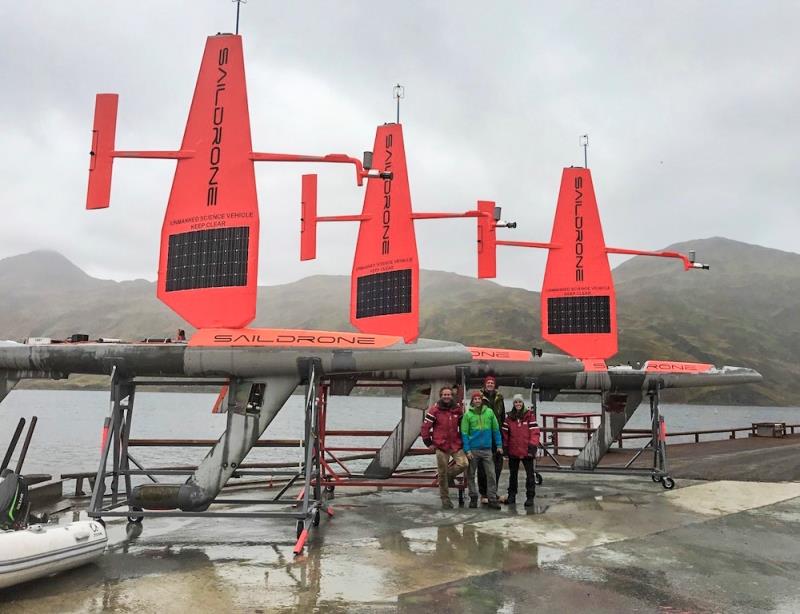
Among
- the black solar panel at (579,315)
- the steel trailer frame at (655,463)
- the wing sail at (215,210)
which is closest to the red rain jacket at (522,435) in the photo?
the steel trailer frame at (655,463)

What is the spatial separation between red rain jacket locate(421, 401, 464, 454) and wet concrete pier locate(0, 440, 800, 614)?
1204 millimetres

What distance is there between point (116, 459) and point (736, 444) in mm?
22867

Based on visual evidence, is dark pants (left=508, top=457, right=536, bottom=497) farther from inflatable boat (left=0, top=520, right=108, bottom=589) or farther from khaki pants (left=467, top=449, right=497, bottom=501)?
inflatable boat (left=0, top=520, right=108, bottom=589)

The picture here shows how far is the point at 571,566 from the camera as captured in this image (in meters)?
7.21

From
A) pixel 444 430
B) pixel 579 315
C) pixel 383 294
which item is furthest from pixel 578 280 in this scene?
pixel 444 430

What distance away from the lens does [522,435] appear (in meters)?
11.5

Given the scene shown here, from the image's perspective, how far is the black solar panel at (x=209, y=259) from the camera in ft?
30.4

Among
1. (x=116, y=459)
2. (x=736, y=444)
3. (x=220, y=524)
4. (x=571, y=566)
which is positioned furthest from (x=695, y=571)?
(x=736, y=444)

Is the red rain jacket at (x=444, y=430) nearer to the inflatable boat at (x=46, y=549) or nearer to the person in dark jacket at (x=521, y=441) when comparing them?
the person in dark jacket at (x=521, y=441)

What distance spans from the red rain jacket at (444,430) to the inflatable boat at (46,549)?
224 inches

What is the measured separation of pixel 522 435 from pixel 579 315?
5.22 m

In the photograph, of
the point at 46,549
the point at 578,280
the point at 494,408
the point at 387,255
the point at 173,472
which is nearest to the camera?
the point at 46,549

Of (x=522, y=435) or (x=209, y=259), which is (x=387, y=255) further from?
(x=522, y=435)

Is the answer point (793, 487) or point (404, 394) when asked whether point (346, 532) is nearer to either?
point (404, 394)
